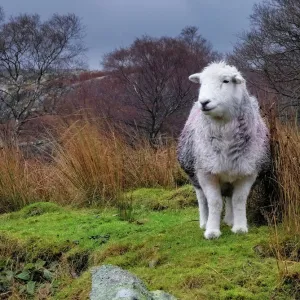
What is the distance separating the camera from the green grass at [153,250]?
3.16m

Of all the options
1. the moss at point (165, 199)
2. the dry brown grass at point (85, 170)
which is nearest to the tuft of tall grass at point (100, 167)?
the dry brown grass at point (85, 170)

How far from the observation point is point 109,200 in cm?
576

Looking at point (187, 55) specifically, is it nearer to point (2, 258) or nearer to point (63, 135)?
point (63, 135)

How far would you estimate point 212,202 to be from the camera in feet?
12.3

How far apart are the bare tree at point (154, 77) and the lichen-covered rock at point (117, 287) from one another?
23333 mm

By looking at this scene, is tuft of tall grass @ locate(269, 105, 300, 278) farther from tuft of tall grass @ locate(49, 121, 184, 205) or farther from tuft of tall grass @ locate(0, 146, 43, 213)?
tuft of tall grass @ locate(0, 146, 43, 213)

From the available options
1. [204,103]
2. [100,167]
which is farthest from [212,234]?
[100,167]

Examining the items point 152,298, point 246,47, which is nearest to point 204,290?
point 152,298

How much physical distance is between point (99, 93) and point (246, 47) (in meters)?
9.13

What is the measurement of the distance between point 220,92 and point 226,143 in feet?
1.14

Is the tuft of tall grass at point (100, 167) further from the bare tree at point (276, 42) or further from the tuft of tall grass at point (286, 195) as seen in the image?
the bare tree at point (276, 42)

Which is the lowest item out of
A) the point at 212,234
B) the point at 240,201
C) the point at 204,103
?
the point at 212,234

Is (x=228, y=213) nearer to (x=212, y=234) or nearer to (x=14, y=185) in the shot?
(x=212, y=234)

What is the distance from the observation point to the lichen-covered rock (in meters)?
2.44
